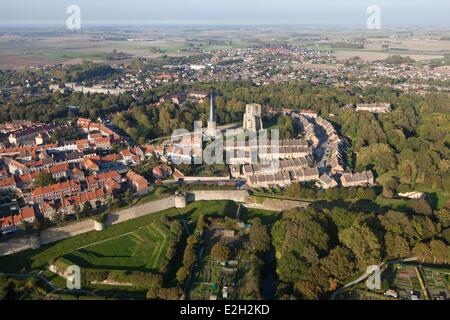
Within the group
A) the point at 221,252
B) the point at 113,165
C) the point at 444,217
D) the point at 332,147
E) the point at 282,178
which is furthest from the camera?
the point at 332,147

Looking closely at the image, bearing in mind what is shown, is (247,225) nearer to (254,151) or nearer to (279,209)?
(279,209)

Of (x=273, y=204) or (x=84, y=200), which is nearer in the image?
(x=84, y=200)

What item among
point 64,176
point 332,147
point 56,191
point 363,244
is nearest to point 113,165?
Result: point 64,176

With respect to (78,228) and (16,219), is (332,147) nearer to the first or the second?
(78,228)

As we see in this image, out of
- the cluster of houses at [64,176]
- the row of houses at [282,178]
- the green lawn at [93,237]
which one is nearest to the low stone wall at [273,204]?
the green lawn at [93,237]

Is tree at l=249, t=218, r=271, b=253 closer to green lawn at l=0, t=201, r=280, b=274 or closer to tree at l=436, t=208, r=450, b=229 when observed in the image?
green lawn at l=0, t=201, r=280, b=274

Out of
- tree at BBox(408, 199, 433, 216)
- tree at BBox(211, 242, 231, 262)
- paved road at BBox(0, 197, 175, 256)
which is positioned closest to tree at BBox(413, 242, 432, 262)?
tree at BBox(408, 199, 433, 216)
